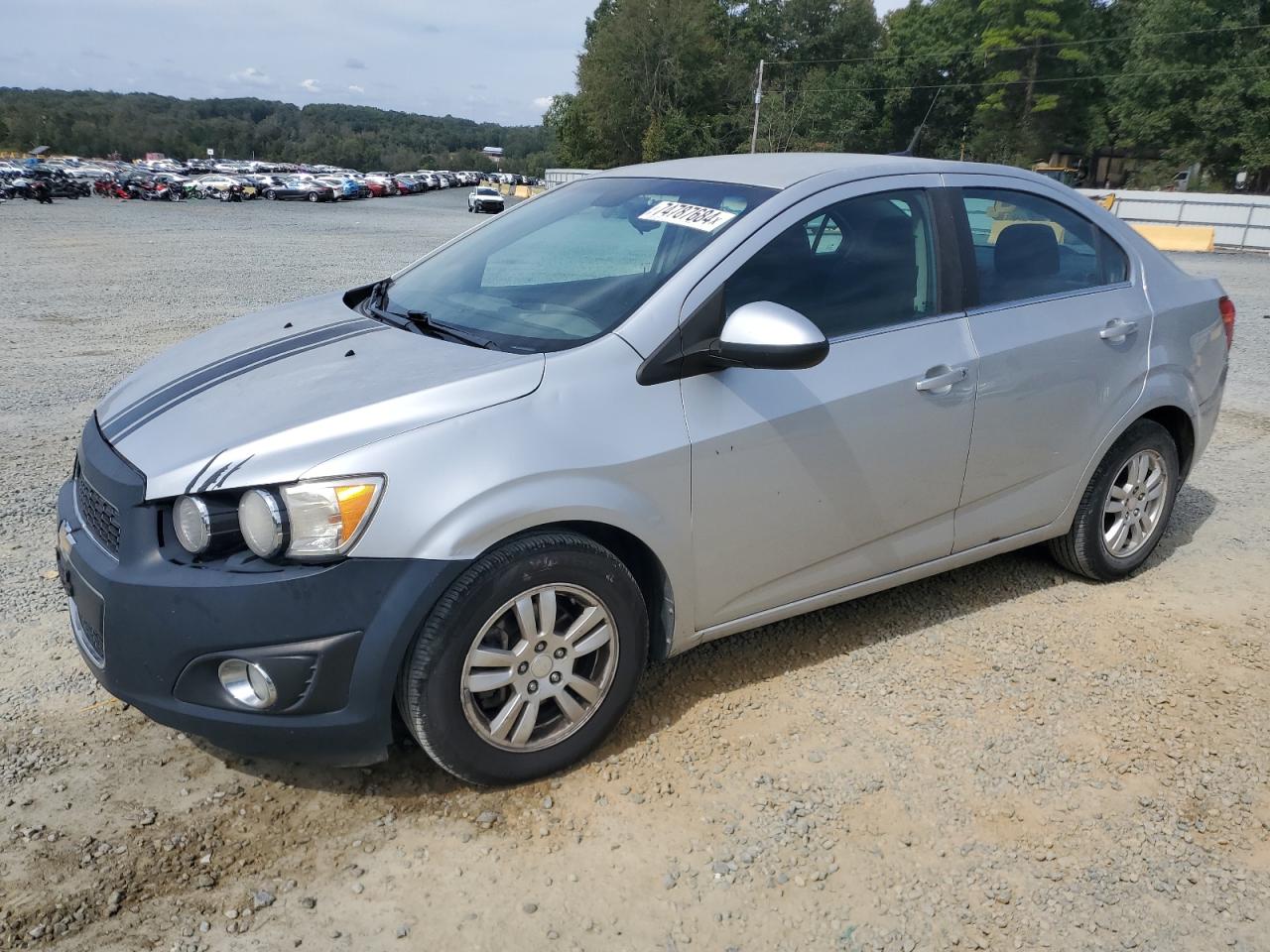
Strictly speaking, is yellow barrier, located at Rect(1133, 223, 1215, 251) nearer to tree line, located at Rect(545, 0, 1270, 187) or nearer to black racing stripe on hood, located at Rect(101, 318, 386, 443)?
black racing stripe on hood, located at Rect(101, 318, 386, 443)

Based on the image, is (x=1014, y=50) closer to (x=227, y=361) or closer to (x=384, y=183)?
(x=384, y=183)

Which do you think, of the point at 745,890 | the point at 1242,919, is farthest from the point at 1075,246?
the point at 745,890

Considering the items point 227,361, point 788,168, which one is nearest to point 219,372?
point 227,361

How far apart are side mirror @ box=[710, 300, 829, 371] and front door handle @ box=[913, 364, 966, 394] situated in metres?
0.71

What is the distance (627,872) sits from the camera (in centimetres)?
264

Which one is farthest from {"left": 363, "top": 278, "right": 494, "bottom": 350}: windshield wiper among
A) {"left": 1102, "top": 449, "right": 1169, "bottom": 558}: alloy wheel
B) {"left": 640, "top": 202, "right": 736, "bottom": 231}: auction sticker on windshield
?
{"left": 1102, "top": 449, "right": 1169, "bottom": 558}: alloy wheel

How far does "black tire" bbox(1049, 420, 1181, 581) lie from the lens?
425 cm

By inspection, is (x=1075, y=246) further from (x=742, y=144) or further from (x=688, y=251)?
(x=742, y=144)

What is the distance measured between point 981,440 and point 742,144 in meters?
78.0

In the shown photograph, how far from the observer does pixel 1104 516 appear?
14.3ft

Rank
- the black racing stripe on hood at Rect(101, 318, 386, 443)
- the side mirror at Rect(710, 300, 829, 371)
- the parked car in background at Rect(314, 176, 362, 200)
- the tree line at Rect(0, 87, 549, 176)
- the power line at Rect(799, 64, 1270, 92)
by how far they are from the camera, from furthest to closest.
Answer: the tree line at Rect(0, 87, 549, 176), the parked car in background at Rect(314, 176, 362, 200), the power line at Rect(799, 64, 1270, 92), the black racing stripe on hood at Rect(101, 318, 386, 443), the side mirror at Rect(710, 300, 829, 371)

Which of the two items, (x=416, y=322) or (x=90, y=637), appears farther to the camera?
(x=416, y=322)

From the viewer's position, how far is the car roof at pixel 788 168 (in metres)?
3.52

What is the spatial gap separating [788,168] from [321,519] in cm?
208
